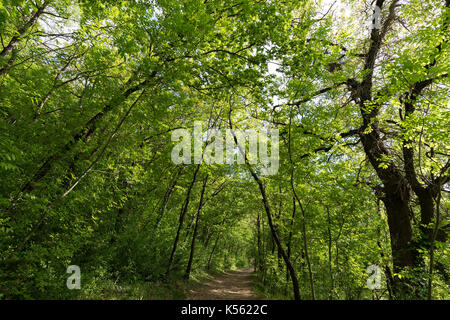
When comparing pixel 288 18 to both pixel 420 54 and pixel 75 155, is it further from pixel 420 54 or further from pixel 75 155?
pixel 75 155

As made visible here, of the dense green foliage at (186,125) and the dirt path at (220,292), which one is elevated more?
the dense green foliage at (186,125)

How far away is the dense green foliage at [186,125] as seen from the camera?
3.85 meters

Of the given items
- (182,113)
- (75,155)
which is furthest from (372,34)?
(75,155)

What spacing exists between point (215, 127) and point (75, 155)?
6518 millimetres

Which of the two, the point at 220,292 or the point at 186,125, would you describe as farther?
the point at 220,292

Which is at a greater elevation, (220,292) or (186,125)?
(186,125)

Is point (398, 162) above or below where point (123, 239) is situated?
above

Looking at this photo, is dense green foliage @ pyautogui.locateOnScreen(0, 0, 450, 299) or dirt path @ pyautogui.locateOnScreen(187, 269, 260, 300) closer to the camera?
dense green foliage @ pyautogui.locateOnScreen(0, 0, 450, 299)

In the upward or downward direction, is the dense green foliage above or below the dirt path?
above

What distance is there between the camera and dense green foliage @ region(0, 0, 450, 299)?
3852 mm

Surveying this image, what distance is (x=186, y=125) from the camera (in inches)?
352

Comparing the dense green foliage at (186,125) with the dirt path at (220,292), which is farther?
the dirt path at (220,292)

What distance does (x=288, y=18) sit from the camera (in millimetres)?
4828
